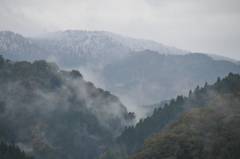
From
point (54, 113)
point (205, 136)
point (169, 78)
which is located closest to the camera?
point (205, 136)

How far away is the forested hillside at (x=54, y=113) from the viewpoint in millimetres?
52188

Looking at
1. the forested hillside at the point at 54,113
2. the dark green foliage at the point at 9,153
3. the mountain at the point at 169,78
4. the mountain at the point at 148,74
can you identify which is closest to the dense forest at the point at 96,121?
the forested hillside at the point at 54,113

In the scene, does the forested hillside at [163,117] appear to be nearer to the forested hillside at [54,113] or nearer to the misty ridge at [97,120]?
the misty ridge at [97,120]

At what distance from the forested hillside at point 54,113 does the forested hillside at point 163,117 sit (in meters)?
6.37

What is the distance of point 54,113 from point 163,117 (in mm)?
22139

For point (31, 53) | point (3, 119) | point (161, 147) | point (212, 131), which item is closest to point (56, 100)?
point (3, 119)

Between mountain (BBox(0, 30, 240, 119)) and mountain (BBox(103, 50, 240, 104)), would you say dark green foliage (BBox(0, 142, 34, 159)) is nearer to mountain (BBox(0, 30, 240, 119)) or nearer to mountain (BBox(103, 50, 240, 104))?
mountain (BBox(0, 30, 240, 119))

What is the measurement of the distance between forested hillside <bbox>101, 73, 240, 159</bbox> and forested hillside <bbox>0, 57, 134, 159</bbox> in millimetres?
6369

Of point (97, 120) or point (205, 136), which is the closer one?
point (205, 136)

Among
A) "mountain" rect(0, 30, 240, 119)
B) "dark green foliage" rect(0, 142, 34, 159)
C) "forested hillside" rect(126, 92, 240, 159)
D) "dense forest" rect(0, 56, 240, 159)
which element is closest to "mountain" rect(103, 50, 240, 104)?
"mountain" rect(0, 30, 240, 119)

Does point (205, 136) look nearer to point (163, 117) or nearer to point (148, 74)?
point (163, 117)

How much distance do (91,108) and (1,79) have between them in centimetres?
1955

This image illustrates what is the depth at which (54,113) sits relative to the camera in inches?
2391

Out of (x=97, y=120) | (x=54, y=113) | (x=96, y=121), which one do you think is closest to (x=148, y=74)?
(x=97, y=120)
